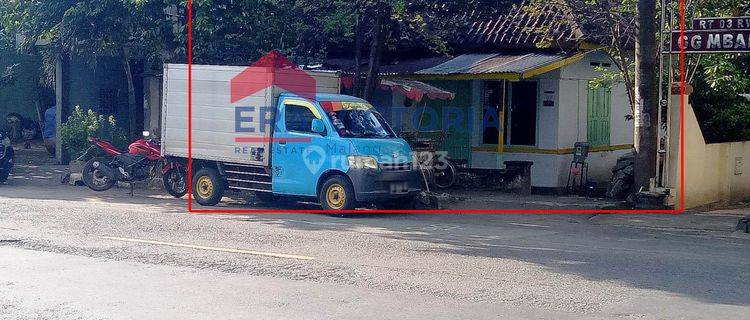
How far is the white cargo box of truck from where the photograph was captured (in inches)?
618

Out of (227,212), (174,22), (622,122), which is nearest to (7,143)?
(174,22)

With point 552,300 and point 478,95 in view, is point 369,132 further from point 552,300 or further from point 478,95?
point 552,300

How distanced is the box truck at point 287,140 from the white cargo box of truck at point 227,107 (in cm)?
2

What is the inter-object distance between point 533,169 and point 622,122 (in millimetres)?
3869

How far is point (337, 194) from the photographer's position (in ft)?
49.8

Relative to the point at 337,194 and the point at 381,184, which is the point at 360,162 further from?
the point at 337,194

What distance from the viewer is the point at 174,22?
63.8ft

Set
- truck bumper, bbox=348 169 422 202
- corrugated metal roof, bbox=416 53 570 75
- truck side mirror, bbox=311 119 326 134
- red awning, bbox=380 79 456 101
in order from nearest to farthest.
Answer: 1. truck bumper, bbox=348 169 422 202
2. truck side mirror, bbox=311 119 326 134
3. corrugated metal roof, bbox=416 53 570 75
4. red awning, bbox=380 79 456 101

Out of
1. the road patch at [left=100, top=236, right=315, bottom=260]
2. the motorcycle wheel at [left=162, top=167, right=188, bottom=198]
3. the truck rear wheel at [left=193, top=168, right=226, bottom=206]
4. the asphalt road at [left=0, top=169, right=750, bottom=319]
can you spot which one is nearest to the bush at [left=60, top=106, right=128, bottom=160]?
the motorcycle wheel at [left=162, top=167, right=188, bottom=198]

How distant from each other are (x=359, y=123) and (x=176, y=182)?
4251 mm

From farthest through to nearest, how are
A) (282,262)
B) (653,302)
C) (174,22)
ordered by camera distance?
(174,22)
(282,262)
(653,302)

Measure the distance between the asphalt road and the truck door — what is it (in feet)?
2.47

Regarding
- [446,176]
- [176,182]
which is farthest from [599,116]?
[176,182]

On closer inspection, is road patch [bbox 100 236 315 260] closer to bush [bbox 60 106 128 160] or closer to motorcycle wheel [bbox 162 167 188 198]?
motorcycle wheel [bbox 162 167 188 198]
